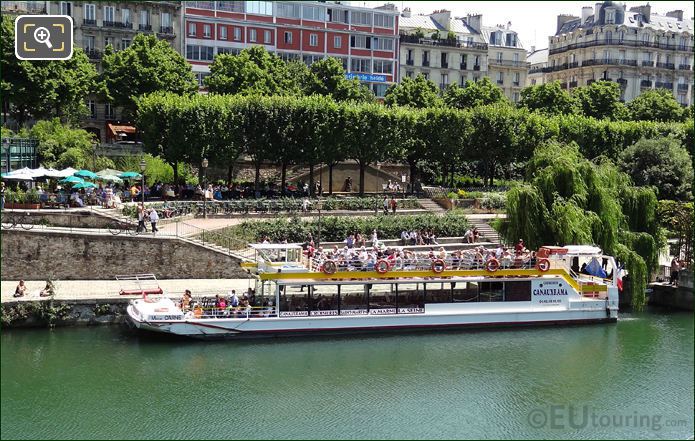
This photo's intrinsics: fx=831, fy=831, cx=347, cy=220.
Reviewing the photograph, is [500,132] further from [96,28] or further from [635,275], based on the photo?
[96,28]

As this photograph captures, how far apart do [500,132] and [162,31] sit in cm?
2638

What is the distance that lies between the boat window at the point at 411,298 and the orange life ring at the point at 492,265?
8.14ft

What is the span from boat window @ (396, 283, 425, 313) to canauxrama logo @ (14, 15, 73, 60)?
59.4 ft

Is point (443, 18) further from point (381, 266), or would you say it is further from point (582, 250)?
point (381, 266)

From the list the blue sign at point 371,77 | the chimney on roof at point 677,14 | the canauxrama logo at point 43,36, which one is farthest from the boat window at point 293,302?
the chimney on roof at point 677,14

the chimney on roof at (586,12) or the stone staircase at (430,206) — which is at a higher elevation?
the chimney on roof at (586,12)

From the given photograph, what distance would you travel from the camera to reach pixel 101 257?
3372cm

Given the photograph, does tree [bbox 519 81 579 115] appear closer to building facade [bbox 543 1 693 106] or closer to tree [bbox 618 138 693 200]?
building facade [bbox 543 1 693 106]

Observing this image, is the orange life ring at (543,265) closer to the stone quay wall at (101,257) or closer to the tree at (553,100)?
the stone quay wall at (101,257)

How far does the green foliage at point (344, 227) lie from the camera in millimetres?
37562

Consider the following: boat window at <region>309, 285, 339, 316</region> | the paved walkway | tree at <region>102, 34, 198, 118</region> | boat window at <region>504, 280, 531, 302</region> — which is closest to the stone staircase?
the paved walkway

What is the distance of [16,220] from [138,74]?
20.5m

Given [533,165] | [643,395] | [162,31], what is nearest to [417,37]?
[162,31]

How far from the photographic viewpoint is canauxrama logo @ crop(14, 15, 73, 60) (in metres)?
14.5
